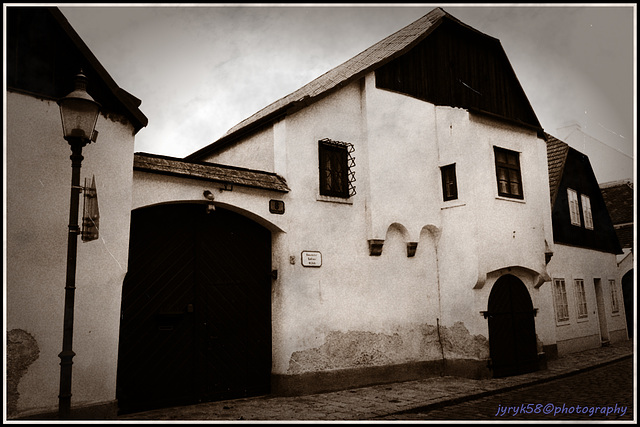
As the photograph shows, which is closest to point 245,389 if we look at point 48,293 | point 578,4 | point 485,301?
point 48,293

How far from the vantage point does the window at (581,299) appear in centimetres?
1550

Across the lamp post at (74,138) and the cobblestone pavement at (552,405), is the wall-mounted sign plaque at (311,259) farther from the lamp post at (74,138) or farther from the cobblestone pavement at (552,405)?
the lamp post at (74,138)

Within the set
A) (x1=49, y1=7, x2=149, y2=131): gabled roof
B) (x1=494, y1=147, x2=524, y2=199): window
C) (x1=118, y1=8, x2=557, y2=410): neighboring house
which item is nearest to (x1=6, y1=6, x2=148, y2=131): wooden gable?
(x1=49, y1=7, x2=149, y2=131): gabled roof

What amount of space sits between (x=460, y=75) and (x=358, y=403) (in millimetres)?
7785

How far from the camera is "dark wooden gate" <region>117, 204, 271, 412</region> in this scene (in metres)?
7.57

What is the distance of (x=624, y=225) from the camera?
1888cm

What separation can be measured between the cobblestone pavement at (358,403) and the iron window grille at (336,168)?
3602mm

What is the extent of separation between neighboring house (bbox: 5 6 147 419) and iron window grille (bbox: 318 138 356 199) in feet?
12.6

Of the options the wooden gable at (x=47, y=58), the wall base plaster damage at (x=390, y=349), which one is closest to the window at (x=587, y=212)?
the wall base plaster damage at (x=390, y=349)

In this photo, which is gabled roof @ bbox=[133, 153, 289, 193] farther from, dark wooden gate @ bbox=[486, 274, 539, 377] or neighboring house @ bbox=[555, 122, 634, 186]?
neighboring house @ bbox=[555, 122, 634, 186]

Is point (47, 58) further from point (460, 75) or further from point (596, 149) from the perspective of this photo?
point (596, 149)

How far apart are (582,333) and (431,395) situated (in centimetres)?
892

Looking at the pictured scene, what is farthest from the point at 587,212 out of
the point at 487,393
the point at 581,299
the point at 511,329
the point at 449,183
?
the point at 487,393

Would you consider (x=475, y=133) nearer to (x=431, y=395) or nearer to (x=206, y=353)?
(x=431, y=395)
